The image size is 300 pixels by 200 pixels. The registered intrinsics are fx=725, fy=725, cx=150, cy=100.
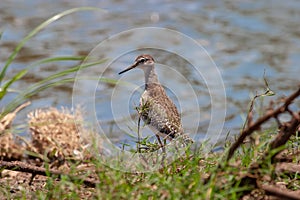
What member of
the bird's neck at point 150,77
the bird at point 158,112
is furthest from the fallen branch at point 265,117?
the bird's neck at point 150,77

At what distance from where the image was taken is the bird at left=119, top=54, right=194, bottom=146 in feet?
17.3

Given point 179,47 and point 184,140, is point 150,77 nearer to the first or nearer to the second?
point 184,140

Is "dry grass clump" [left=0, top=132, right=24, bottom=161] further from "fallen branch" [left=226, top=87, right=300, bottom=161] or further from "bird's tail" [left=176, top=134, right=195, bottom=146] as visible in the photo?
"fallen branch" [left=226, top=87, right=300, bottom=161]

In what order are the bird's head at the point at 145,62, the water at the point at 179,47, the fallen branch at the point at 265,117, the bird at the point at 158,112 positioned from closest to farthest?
1. the fallen branch at the point at 265,117
2. the bird at the point at 158,112
3. the bird's head at the point at 145,62
4. the water at the point at 179,47

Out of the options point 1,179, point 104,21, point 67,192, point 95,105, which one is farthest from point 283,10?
point 67,192

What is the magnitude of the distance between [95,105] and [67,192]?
5027 millimetres

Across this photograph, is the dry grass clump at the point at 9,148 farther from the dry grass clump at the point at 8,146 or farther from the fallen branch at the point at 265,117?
the fallen branch at the point at 265,117

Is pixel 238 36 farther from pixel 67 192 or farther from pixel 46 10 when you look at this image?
pixel 67 192

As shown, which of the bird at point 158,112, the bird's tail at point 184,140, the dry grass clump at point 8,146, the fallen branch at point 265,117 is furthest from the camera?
the dry grass clump at point 8,146

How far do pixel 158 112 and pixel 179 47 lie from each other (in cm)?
625

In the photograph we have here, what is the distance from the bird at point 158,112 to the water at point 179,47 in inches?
73.6

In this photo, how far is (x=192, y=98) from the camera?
388 inches

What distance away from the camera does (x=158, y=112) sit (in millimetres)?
5422

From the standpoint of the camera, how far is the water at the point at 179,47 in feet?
30.9
